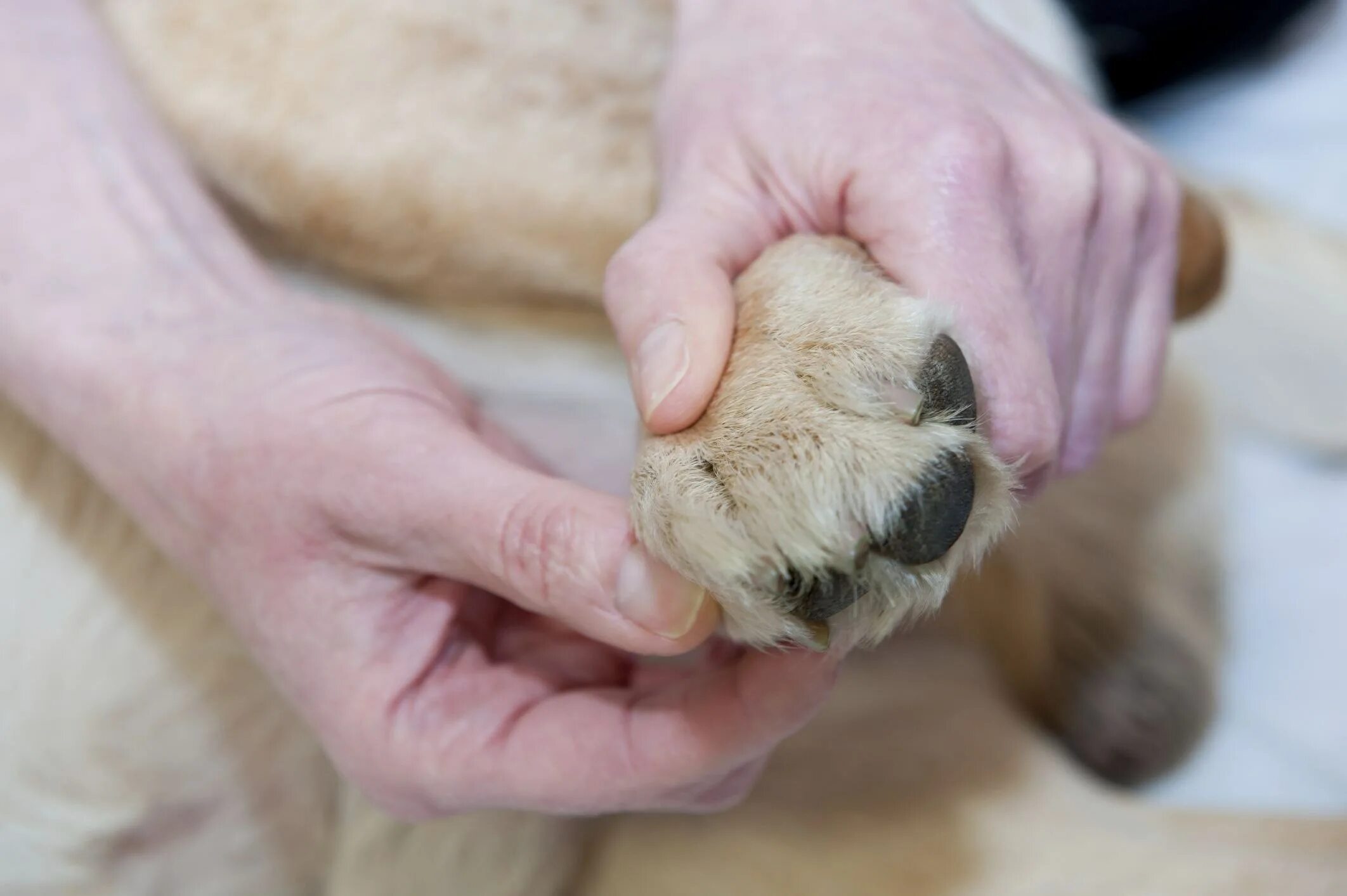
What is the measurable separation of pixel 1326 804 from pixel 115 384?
1.32 m

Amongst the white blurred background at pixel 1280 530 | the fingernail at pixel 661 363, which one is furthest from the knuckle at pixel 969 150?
the white blurred background at pixel 1280 530

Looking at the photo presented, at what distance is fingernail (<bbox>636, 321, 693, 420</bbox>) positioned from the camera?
0.61 meters

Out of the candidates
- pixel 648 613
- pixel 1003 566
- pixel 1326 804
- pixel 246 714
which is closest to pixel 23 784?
pixel 246 714

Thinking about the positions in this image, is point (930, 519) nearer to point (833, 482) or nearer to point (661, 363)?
point (833, 482)

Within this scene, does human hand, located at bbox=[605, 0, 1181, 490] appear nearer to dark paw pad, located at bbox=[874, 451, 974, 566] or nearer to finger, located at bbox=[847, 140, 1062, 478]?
finger, located at bbox=[847, 140, 1062, 478]

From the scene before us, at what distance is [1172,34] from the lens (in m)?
1.55

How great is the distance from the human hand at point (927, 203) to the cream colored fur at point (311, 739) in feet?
0.56

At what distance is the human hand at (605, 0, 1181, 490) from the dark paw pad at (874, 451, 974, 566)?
0.12 meters

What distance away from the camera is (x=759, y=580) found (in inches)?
20.4

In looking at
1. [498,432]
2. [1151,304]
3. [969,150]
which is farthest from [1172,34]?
[498,432]

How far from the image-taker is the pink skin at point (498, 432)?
25.2 inches

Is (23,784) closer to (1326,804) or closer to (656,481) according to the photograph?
(656,481)

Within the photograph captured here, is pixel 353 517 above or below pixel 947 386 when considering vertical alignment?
below

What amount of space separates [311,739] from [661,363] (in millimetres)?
601
